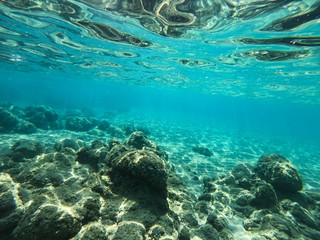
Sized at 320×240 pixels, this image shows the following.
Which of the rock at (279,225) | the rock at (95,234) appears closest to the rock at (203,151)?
the rock at (279,225)

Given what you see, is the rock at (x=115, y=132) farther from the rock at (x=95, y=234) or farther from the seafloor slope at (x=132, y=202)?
the rock at (x=95, y=234)

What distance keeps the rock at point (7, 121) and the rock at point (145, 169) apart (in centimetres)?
1716

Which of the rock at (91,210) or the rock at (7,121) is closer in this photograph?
the rock at (91,210)

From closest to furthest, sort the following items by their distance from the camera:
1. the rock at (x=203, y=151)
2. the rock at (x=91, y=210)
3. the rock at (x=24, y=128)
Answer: the rock at (x=91, y=210)
the rock at (x=24, y=128)
the rock at (x=203, y=151)

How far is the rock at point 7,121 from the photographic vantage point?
1485 centimetres

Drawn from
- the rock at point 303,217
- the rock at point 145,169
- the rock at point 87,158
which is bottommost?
the rock at point 87,158

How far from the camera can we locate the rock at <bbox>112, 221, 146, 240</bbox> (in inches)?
112

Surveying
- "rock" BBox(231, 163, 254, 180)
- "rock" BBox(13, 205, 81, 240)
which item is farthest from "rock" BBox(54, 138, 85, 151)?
"rock" BBox(231, 163, 254, 180)

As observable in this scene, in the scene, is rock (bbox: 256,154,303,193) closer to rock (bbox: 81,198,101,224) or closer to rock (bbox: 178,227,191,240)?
rock (bbox: 178,227,191,240)

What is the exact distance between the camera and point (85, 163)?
746 cm

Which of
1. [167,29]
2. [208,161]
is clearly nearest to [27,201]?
[167,29]

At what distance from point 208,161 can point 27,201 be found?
502 inches

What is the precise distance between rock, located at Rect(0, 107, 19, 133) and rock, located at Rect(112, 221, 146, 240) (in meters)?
18.1

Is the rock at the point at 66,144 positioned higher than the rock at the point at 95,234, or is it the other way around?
the rock at the point at 95,234
